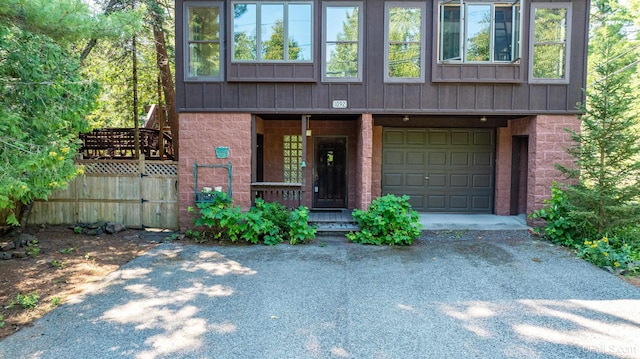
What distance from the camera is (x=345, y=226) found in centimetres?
859

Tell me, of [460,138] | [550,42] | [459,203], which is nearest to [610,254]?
[459,203]

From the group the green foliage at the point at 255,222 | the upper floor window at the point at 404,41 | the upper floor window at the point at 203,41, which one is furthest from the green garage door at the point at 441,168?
the upper floor window at the point at 203,41

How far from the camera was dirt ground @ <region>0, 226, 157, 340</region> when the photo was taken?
476cm

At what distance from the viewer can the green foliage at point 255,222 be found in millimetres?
7816

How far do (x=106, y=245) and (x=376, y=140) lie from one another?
21.9 feet

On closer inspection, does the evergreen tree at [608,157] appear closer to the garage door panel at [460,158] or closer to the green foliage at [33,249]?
the garage door panel at [460,158]

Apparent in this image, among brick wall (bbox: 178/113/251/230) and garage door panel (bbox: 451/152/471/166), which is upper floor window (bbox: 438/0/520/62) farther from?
brick wall (bbox: 178/113/251/230)

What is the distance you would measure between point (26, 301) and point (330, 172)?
728 cm

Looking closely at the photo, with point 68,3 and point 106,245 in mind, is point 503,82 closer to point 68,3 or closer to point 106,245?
point 68,3

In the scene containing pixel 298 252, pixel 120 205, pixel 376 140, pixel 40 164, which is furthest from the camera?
pixel 376 140

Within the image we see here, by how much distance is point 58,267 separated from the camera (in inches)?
249

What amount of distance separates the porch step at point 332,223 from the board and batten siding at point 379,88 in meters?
2.45

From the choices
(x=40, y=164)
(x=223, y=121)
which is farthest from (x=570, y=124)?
(x=40, y=164)

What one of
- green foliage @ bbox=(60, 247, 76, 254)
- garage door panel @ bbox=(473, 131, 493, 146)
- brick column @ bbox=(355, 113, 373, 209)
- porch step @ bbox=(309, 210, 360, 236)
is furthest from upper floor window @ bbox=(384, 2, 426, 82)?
green foliage @ bbox=(60, 247, 76, 254)
